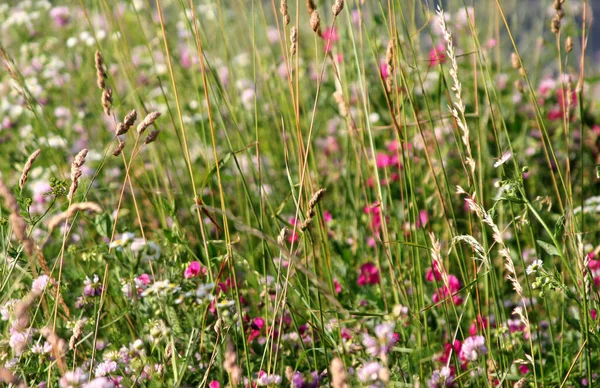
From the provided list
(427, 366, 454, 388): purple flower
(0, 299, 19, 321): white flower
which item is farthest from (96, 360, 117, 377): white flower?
(427, 366, 454, 388): purple flower

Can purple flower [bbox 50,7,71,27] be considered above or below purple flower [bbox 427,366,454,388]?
above

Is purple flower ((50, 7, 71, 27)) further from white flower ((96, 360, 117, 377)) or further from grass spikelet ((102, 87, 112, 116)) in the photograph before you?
white flower ((96, 360, 117, 377))

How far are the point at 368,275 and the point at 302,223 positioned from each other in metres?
0.49

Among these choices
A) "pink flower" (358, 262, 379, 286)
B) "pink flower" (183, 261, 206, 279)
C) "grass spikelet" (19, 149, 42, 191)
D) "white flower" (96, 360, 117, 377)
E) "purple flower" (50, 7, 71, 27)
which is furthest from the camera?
"purple flower" (50, 7, 71, 27)

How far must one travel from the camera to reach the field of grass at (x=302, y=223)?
1021mm

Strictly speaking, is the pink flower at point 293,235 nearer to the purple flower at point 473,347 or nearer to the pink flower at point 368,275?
the pink flower at point 368,275

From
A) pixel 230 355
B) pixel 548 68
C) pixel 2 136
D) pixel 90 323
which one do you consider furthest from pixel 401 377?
pixel 548 68

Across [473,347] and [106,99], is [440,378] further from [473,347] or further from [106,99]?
[106,99]

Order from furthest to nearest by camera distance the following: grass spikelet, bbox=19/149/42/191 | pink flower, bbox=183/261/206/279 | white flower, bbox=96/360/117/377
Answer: pink flower, bbox=183/261/206/279
white flower, bbox=96/360/117/377
grass spikelet, bbox=19/149/42/191

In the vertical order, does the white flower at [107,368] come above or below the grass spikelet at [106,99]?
below

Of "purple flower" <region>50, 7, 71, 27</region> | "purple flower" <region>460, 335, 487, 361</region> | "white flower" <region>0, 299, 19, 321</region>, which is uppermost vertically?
"purple flower" <region>50, 7, 71, 27</region>

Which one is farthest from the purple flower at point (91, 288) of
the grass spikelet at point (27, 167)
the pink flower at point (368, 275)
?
the pink flower at point (368, 275)

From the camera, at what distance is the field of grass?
102cm

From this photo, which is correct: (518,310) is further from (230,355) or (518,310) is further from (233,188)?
(233,188)
